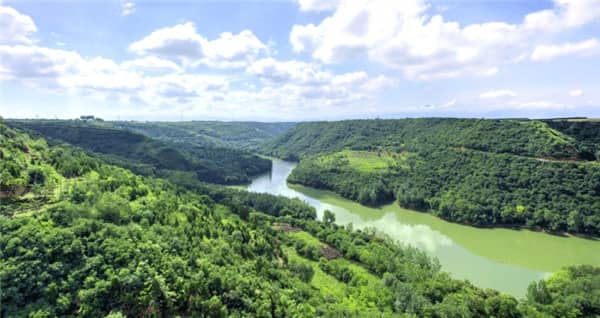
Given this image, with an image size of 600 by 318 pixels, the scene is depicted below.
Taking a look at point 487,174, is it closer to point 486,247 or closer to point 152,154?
point 486,247

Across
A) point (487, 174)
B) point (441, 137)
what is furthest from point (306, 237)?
point (441, 137)

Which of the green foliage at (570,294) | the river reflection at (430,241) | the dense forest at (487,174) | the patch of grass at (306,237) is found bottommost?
the river reflection at (430,241)

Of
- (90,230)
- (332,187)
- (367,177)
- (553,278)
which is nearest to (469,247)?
(553,278)

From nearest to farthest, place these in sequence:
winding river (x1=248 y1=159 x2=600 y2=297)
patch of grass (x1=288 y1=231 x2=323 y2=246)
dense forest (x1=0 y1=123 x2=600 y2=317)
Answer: dense forest (x1=0 y1=123 x2=600 y2=317) < winding river (x1=248 y1=159 x2=600 y2=297) < patch of grass (x1=288 y1=231 x2=323 y2=246)

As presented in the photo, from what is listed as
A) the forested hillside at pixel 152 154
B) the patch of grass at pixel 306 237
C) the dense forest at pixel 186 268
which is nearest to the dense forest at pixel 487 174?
the dense forest at pixel 186 268

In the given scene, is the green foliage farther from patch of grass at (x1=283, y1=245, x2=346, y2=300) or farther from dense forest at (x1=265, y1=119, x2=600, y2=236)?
dense forest at (x1=265, y1=119, x2=600, y2=236)

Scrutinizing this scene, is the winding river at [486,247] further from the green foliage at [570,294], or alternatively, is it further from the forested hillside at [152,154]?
the forested hillside at [152,154]

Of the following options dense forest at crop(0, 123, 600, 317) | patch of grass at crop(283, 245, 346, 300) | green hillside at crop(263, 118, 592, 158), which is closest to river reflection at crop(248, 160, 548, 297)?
dense forest at crop(0, 123, 600, 317)

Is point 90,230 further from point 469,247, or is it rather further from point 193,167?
point 193,167

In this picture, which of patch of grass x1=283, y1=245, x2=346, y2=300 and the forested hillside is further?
A: the forested hillside
